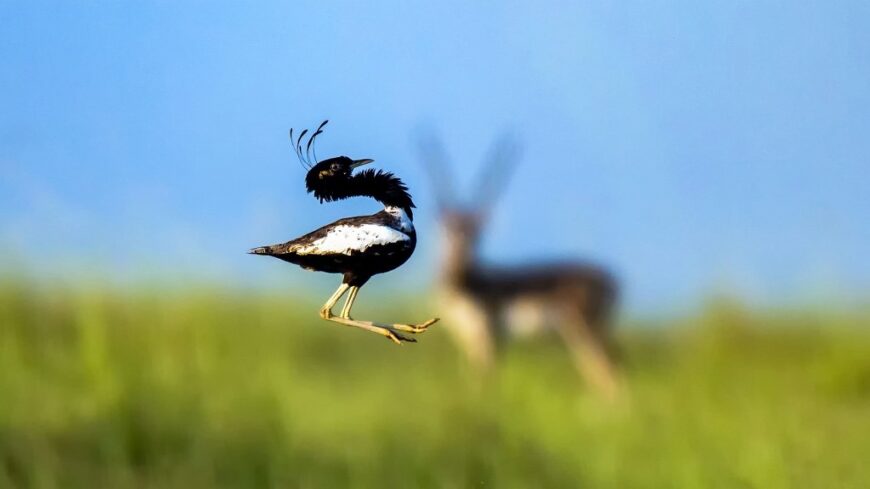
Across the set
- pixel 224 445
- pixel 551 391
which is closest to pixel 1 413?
pixel 224 445

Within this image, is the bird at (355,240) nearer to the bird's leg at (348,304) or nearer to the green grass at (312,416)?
the bird's leg at (348,304)

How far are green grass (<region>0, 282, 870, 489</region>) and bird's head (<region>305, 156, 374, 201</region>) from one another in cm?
158

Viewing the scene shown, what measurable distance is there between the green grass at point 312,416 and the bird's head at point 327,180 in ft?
5.17

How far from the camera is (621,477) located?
3.90 m

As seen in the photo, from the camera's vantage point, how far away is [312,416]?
12.2 feet

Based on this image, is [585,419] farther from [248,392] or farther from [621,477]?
[248,392]

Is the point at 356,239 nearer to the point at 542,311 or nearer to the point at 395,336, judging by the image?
the point at 395,336

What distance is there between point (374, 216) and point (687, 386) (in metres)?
4.18

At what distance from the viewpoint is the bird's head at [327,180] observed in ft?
2.52

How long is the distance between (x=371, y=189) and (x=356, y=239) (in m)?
0.05

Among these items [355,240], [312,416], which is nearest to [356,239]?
[355,240]

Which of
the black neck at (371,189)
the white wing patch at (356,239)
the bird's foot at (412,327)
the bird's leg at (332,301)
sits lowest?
the bird's foot at (412,327)

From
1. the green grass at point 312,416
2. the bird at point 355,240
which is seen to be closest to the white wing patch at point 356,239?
the bird at point 355,240

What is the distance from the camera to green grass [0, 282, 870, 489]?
10.0ft
